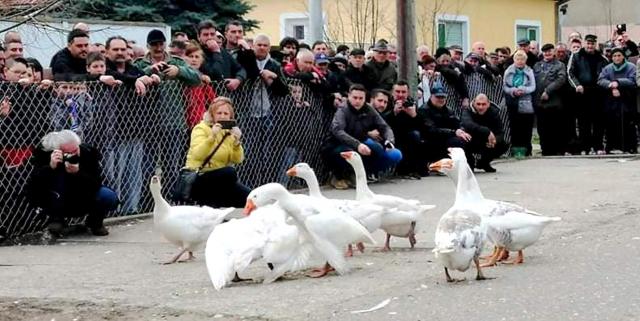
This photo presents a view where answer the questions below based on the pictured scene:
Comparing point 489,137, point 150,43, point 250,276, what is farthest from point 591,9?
point 250,276

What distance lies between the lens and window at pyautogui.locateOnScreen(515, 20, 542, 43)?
124ft

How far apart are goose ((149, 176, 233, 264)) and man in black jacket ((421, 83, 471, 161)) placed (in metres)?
7.32

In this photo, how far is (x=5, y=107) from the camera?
11.9 meters

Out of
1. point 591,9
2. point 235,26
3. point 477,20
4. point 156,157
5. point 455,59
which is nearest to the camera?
point 156,157

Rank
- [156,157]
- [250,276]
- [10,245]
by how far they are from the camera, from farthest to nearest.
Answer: [156,157] → [10,245] → [250,276]

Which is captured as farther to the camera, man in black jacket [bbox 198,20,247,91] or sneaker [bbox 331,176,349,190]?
sneaker [bbox 331,176,349,190]

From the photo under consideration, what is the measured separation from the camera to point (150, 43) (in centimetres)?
1427

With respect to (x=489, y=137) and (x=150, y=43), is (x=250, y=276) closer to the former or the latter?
(x=150, y=43)

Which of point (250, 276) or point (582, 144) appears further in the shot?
point (582, 144)

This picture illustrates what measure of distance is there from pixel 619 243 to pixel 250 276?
341 cm

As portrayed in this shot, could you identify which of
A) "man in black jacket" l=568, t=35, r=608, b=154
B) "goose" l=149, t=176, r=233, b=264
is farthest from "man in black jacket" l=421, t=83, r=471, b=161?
"goose" l=149, t=176, r=233, b=264

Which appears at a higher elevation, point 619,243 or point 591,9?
point 591,9

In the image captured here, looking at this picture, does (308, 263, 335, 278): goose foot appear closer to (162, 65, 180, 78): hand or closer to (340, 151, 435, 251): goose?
(340, 151, 435, 251): goose

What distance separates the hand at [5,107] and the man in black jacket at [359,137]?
5.26 meters
